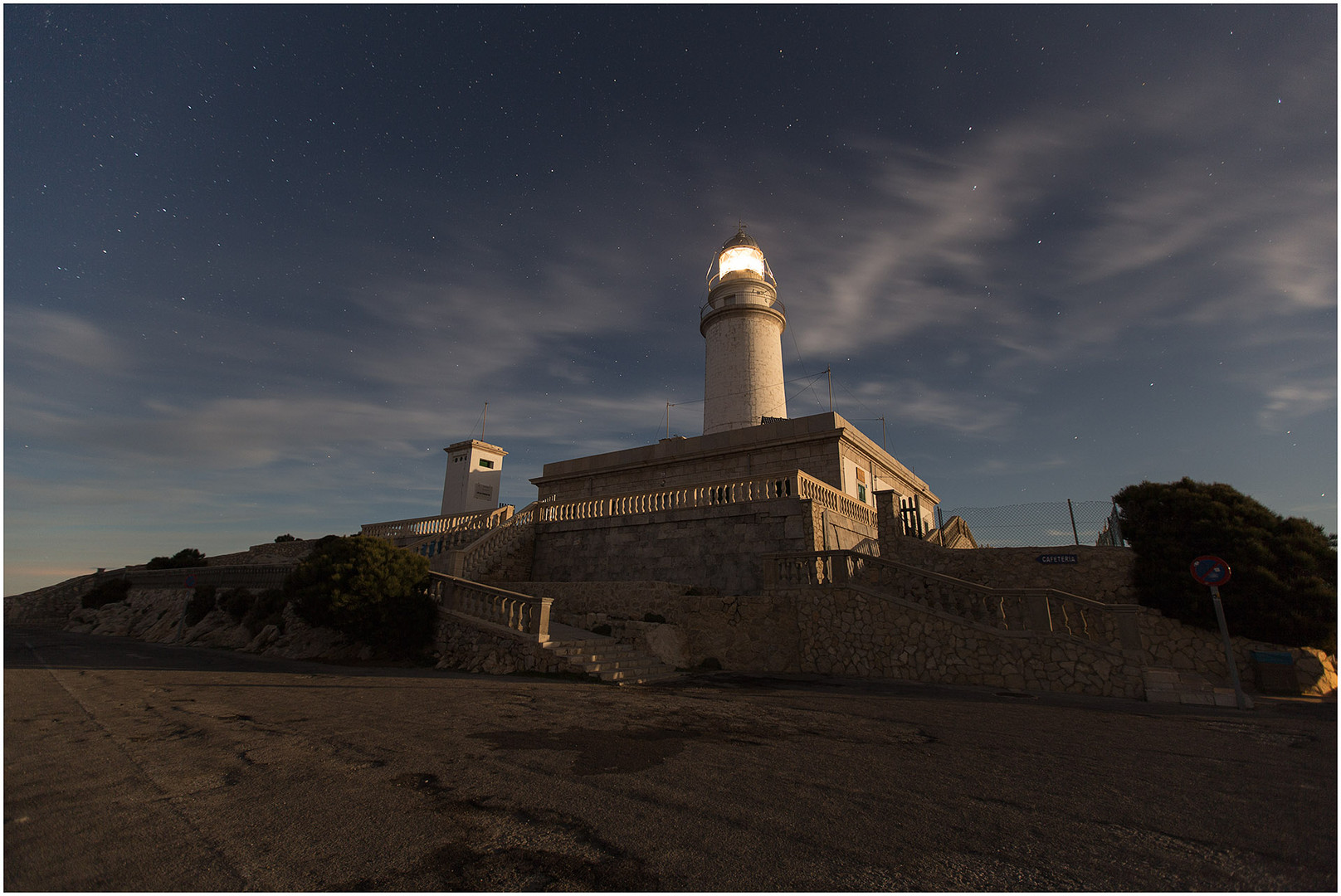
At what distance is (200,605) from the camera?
2183 cm

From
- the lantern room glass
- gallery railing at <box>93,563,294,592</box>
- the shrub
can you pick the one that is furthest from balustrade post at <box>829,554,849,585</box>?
the lantern room glass

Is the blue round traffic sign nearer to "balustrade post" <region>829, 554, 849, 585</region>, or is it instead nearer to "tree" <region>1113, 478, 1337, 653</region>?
"tree" <region>1113, 478, 1337, 653</region>

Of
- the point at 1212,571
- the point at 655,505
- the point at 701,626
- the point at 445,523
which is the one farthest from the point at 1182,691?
the point at 445,523

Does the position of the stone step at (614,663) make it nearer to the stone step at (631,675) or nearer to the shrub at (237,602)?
the stone step at (631,675)

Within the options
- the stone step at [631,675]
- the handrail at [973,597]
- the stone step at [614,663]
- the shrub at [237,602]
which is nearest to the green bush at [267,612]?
the shrub at [237,602]

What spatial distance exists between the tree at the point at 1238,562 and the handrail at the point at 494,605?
13900 mm

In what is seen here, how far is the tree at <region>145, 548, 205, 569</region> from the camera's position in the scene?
96.3 feet

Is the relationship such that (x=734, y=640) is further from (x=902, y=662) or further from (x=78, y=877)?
(x=78, y=877)

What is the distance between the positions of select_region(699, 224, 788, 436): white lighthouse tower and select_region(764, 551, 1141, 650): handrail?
1485 centimetres

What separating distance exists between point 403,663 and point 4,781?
8.89m

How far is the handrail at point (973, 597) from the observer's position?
10938 millimetres

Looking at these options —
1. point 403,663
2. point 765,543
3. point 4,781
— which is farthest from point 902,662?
point 4,781

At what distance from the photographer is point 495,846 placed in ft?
11.7

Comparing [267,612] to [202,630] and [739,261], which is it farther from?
[739,261]
